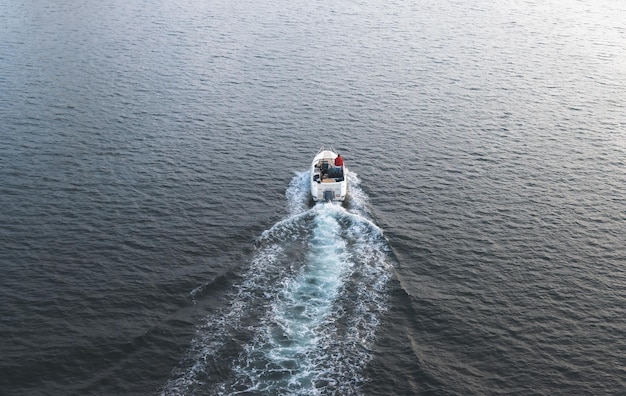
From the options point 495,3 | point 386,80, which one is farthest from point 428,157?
point 495,3

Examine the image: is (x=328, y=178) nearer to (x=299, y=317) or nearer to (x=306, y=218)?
(x=306, y=218)

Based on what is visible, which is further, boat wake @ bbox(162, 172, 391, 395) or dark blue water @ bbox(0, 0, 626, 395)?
dark blue water @ bbox(0, 0, 626, 395)

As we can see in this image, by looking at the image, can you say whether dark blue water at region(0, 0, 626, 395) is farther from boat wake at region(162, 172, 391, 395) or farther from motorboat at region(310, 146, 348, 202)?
motorboat at region(310, 146, 348, 202)

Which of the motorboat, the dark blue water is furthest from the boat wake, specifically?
the motorboat

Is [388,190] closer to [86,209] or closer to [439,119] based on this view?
[439,119]

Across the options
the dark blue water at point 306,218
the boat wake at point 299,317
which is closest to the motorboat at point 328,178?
the dark blue water at point 306,218

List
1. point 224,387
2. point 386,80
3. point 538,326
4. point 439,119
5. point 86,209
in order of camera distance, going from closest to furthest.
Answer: point 224,387 < point 538,326 < point 86,209 < point 439,119 < point 386,80

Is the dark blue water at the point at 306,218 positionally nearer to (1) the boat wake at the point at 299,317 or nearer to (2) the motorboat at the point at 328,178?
(1) the boat wake at the point at 299,317
